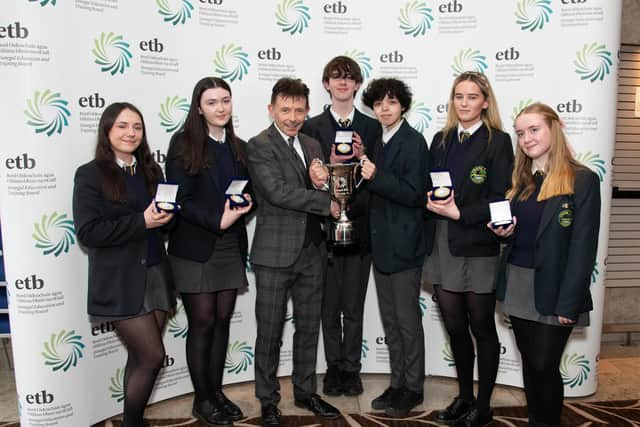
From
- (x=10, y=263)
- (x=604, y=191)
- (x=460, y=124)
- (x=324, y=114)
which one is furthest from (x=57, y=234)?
(x=604, y=191)

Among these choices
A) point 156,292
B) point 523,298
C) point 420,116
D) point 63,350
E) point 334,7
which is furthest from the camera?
point 420,116

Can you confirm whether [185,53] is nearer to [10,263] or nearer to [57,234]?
[57,234]

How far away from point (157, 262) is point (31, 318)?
87 cm

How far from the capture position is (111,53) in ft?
10.9

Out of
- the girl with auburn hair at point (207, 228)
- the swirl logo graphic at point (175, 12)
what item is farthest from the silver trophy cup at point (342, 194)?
the swirl logo graphic at point (175, 12)

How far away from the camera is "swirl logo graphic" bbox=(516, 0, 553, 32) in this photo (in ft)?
11.8

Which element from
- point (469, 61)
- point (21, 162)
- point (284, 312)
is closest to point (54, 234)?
point (21, 162)

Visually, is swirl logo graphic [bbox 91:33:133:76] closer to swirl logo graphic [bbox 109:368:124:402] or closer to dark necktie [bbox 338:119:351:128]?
dark necktie [bbox 338:119:351:128]

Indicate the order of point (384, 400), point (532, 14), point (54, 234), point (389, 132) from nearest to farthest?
point (54, 234)
point (389, 132)
point (384, 400)
point (532, 14)

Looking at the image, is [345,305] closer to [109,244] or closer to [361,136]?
[361,136]

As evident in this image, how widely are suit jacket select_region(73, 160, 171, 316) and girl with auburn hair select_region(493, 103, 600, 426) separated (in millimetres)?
1881

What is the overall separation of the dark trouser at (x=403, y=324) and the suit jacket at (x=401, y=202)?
12 centimetres

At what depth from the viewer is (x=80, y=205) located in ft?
8.68

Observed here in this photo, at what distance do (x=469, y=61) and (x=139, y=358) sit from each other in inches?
117
